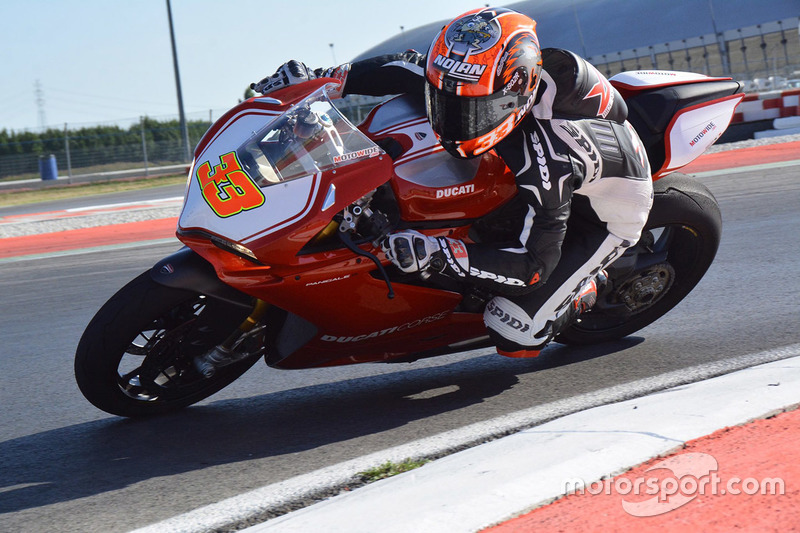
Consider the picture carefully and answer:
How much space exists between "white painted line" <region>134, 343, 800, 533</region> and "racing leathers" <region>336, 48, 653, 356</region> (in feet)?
1.54

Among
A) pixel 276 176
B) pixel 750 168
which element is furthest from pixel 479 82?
pixel 750 168

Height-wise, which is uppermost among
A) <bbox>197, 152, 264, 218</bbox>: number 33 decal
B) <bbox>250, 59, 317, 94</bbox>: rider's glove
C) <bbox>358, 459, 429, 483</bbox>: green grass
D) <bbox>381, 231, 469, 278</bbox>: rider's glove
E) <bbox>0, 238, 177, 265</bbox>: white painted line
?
<bbox>250, 59, 317, 94</bbox>: rider's glove

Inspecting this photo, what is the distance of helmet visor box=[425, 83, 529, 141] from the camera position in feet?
10.6

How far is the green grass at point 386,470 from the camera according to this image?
275 centimetres

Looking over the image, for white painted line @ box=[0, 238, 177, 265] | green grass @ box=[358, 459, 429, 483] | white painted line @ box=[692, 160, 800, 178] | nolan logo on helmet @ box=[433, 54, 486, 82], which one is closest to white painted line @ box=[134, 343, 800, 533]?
green grass @ box=[358, 459, 429, 483]

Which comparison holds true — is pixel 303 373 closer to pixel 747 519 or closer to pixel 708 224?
pixel 708 224

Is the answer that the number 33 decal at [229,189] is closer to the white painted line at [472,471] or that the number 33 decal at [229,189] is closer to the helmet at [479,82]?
the helmet at [479,82]

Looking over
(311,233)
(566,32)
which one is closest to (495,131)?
(311,233)

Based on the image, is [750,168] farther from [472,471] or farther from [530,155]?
[472,471]

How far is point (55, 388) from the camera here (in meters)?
4.05

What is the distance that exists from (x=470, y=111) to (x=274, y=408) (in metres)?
1.52

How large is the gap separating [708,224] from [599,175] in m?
0.94

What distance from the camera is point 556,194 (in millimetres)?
3305

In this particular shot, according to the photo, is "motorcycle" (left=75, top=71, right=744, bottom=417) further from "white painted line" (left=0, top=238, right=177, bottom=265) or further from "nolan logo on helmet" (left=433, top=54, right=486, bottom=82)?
"white painted line" (left=0, top=238, right=177, bottom=265)
